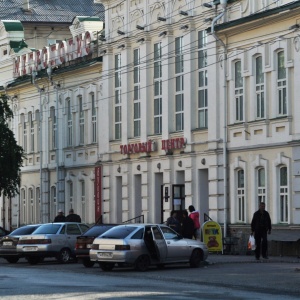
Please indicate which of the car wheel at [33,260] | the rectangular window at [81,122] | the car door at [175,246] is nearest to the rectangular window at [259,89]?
the car wheel at [33,260]

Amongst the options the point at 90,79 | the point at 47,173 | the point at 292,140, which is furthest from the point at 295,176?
the point at 47,173

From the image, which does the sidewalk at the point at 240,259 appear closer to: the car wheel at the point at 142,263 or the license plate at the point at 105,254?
the car wheel at the point at 142,263

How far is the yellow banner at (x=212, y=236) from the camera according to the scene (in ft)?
149

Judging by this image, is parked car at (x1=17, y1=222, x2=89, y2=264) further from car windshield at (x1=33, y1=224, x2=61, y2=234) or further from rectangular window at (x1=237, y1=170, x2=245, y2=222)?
rectangular window at (x1=237, y1=170, x2=245, y2=222)

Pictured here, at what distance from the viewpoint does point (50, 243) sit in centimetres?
4209

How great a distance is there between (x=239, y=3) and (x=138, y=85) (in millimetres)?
9639

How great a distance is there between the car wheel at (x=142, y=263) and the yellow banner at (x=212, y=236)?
9195mm

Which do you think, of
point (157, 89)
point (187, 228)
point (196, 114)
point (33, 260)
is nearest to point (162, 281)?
point (33, 260)

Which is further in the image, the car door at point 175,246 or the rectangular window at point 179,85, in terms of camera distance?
the rectangular window at point 179,85

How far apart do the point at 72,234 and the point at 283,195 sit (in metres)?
7.60

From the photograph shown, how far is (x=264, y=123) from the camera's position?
4631cm

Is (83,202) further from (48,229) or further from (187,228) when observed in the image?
(48,229)

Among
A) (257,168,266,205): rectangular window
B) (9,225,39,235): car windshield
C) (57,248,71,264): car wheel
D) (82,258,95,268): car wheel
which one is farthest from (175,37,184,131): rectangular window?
(82,258,95,268): car wheel

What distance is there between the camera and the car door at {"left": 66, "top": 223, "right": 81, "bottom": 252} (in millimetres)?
42969
